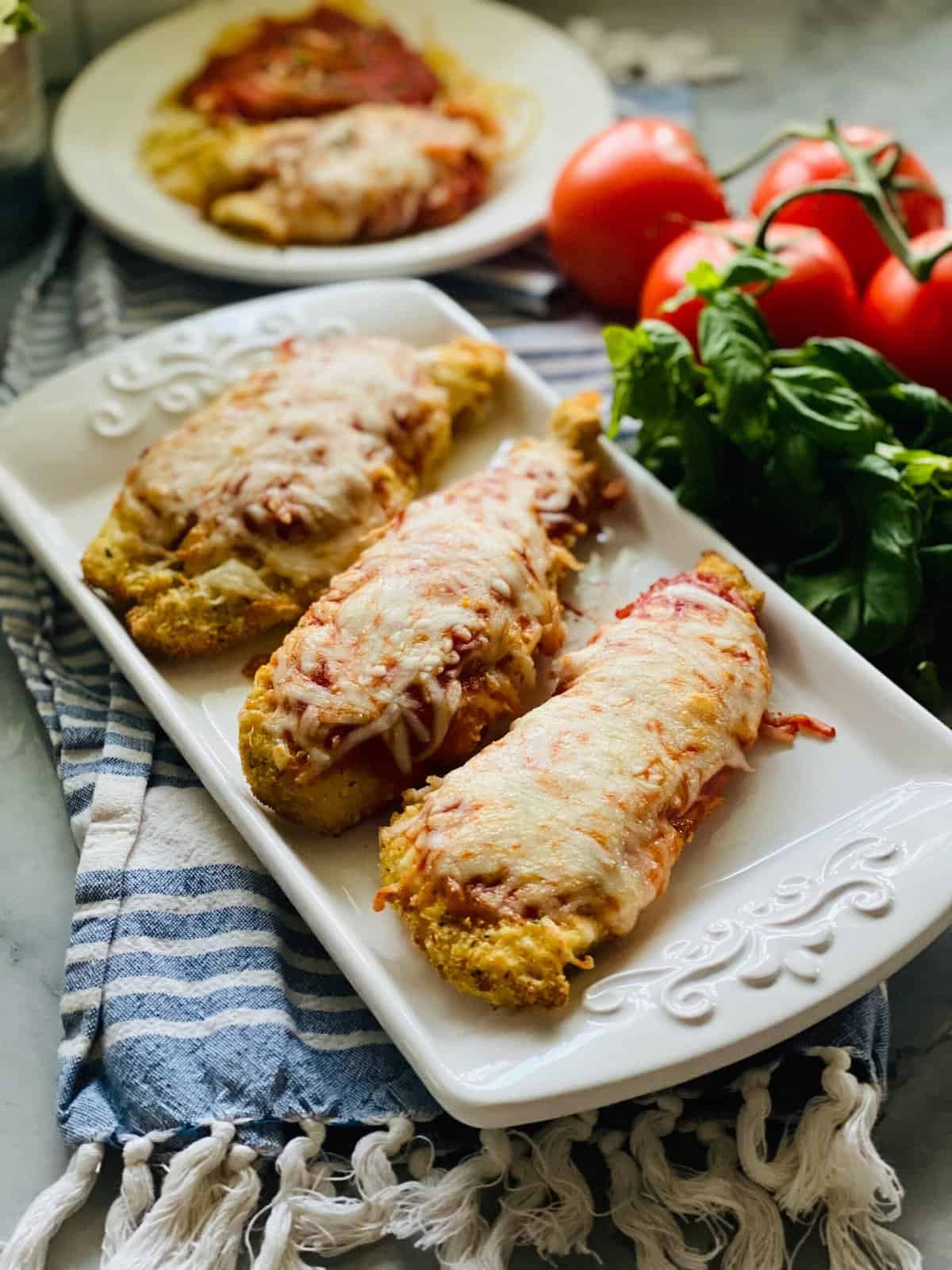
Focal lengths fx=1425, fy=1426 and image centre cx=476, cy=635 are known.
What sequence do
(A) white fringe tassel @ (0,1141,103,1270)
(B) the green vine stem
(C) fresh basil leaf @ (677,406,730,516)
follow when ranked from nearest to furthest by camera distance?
(A) white fringe tassel @ (0,1141,103,1270) < (C) fresh basil leaf @ (677,406,730,516) < (B) the green vine stem

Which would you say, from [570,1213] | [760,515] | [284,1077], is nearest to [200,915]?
[284,1077]

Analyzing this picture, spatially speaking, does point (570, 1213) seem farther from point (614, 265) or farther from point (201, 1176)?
point (614, 265)

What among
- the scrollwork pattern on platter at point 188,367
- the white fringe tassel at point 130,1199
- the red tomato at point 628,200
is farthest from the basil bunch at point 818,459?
the white fringe tassel at point 130,1199

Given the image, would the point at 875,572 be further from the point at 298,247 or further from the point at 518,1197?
the point at 298,247

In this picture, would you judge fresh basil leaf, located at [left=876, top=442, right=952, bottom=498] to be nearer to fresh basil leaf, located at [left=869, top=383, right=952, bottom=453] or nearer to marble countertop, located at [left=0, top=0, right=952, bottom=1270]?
fresh basil leaf, located at [left=869, top=383, right=952, bottom=453]

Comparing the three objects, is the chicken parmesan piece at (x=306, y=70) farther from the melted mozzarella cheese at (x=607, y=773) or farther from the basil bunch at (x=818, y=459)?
the melted mozzarella cheese at (x=607, y=773)

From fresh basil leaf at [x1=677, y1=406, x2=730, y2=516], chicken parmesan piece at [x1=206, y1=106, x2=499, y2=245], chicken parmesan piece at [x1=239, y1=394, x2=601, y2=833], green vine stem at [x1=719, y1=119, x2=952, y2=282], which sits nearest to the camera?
chicken parmesan piece at [x1=239, y1=394, x2=601, y2=833]

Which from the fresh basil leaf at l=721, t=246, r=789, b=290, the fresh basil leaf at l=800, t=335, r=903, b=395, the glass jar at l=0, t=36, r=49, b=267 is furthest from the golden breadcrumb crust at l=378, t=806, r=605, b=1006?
the glass jar at l=0, t=36, r=49, b=267
